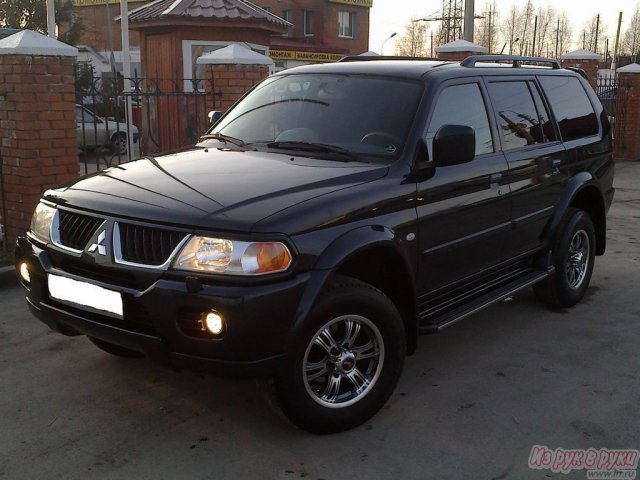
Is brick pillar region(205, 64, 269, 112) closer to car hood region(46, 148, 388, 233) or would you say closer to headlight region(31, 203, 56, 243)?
car hood region(46, 148, 388, 233)

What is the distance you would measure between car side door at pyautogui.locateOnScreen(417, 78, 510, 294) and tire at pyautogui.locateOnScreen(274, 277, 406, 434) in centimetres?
52

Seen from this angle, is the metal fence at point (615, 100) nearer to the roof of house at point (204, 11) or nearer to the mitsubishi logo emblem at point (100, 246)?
the roof of house at point (204, 11)

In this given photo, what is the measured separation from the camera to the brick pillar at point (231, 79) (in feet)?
29.7

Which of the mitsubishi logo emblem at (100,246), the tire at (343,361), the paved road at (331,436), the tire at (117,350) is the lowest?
the paved road at (331,436)

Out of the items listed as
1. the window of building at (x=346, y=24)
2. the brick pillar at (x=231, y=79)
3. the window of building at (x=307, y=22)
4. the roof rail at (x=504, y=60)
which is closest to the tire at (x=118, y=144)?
the brick pillar at (x=231, y=79)

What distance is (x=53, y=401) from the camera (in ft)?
12.6

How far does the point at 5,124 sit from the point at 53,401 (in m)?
3.62

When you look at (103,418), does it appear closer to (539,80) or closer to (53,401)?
(53,401)

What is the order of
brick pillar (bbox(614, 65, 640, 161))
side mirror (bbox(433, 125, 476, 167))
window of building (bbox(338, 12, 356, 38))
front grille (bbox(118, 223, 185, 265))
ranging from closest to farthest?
front grille (bbox(118, 223, 185, 265)), side mirror (bbox(433, 125, 476, 167)), brick pillar (bbox(614, 65, 640, 161)), window of building (bbox(338, 12, 356, 38))

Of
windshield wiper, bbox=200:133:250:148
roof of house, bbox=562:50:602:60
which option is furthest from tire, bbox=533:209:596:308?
roof of house, bbox=562:50:602:60

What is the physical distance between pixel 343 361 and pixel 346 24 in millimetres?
42621

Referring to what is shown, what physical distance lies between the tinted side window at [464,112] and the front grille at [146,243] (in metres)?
1.67

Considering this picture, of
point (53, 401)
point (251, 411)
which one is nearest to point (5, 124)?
point (53, 401)

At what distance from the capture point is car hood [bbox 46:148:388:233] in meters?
3.12
